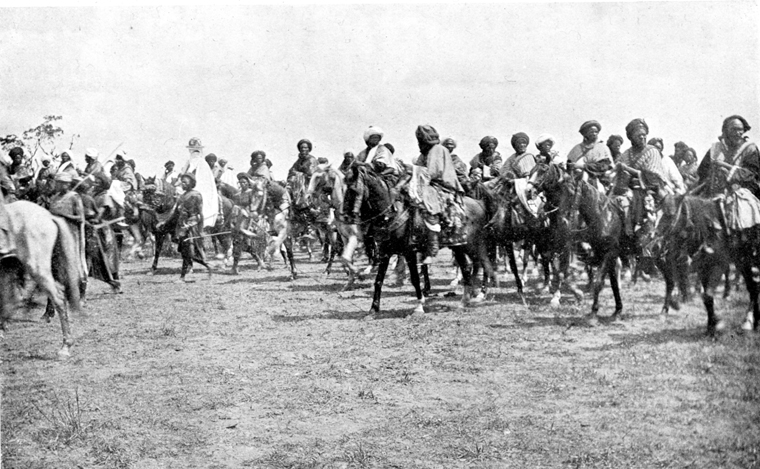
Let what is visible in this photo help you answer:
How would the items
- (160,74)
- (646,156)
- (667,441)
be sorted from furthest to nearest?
(646,156), (160,74), (667,441)

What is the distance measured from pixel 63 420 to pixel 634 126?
6.30m

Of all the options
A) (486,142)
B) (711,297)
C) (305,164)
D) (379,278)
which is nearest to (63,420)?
(379,278)

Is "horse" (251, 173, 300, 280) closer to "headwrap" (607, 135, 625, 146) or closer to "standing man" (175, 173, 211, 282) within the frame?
"standing man" (175, 173, 211, 282)

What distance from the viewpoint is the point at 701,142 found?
663cm

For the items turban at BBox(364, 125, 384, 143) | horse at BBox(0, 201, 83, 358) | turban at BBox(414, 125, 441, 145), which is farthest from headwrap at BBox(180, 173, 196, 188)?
turban at BBox(414, 125, 441, 145)

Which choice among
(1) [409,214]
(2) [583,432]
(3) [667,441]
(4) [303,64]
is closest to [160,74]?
(4) [303,64]

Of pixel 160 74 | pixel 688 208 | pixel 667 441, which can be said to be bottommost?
pixel 667 441

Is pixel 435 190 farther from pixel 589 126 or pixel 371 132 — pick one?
pixel 589 126

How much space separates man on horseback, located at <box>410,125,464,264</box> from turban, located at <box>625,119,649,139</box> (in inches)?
108

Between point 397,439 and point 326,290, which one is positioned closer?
point 397,439

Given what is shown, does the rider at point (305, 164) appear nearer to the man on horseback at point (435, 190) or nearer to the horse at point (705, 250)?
the man on horseback at point (435, 190)

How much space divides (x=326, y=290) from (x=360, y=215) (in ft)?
11.8

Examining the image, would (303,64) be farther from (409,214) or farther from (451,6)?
(409,214)

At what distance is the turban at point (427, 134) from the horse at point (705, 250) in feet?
10.3
